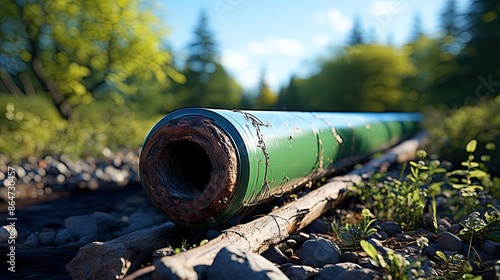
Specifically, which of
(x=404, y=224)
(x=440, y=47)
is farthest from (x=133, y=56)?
(x=440, y=47)

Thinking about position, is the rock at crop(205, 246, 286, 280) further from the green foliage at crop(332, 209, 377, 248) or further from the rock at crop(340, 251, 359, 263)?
the green foliage at crop(332, 209, 377, 248)

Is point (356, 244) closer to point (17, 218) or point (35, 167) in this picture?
point (17, 218)

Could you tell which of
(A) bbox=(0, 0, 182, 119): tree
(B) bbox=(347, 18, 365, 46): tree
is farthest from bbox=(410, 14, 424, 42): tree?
(A) bbox=(0, 0, 182, 119): tree

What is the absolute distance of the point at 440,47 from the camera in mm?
26281

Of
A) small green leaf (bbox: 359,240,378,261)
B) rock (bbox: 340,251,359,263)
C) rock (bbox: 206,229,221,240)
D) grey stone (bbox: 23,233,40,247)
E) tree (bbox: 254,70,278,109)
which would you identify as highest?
small green leaf (bbox: 359,240,378,261)

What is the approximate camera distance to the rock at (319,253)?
2.96 meters

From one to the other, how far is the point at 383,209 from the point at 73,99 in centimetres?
1157

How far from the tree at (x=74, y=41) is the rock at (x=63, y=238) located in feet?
29.9

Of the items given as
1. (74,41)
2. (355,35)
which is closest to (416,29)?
(355,35)

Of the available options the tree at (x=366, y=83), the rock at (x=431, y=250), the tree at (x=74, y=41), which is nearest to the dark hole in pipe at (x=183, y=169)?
the rock at (x=431, y=250)

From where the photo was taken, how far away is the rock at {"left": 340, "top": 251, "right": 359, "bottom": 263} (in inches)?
119

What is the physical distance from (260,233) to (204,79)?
33.6 m

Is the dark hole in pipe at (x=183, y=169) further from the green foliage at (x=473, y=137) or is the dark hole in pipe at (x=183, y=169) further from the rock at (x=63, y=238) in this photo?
the green foliage at (x=473, y=137)

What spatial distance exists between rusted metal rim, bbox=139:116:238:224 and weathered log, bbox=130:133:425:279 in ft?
0.89
